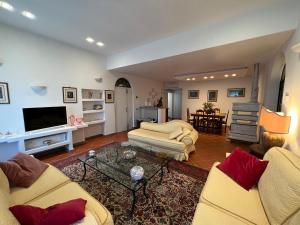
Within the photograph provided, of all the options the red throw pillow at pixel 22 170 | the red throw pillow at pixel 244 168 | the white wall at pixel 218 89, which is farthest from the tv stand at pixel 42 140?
the white wall at pixel 218 89

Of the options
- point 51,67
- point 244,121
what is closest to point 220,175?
point 244,121

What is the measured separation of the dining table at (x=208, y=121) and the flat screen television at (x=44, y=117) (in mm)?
5020

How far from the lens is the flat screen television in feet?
10.3

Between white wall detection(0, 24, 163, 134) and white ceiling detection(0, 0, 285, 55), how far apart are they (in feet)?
1.12

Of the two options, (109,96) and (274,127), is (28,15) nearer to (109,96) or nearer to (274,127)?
(109,96)

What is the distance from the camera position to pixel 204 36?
9.32ft

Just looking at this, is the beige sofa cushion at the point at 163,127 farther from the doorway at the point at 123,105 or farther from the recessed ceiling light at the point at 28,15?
the recessed ceiling light at the point at 28,15

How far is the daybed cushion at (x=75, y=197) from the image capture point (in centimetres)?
113

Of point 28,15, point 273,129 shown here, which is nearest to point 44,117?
point 28,15

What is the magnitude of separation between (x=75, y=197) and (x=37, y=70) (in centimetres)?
342

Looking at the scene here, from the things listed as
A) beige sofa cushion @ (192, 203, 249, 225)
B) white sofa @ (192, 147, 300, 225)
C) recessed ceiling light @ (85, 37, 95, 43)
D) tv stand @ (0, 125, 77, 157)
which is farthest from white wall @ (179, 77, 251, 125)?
beige sofa cushion @ (192, 203, 249, 225)

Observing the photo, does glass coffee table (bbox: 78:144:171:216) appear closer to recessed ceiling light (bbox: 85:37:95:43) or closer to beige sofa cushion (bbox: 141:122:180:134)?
beige sofa cushion (bbox: 141:122:180:134)

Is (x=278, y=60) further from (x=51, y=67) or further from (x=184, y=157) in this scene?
(x=51, y=67)

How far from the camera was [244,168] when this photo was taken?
1640mm
